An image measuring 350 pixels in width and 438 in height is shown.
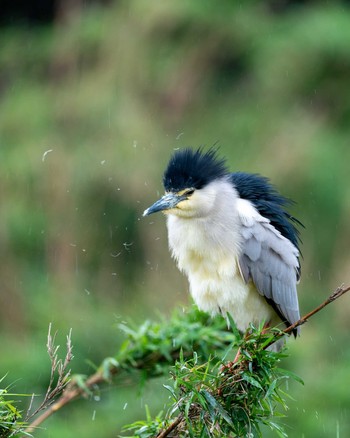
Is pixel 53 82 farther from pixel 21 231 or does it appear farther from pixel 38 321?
pixel 38 321

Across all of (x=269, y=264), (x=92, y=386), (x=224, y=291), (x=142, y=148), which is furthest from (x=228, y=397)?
(x=142, y=148)

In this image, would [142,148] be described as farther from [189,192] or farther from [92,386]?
[92,386]

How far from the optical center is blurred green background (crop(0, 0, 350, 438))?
661 centimetres

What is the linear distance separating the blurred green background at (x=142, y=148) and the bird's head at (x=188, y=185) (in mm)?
2736

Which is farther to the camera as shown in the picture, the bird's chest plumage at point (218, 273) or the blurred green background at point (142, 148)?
the blurred green background at point (142, 148)

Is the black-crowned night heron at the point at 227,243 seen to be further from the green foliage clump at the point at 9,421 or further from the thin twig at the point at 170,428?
the green foliage clump at the point at 9,421

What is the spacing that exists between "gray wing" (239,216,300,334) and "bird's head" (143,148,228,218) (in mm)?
169

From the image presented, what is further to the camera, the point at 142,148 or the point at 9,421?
the point at 142,148

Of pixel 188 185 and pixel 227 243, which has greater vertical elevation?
pixel 188 185

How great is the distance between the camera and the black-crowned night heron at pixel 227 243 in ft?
10.6

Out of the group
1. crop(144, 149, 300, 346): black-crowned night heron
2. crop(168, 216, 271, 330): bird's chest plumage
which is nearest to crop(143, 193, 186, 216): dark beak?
crop(144, 149, 300, 346): black-crowned night heron

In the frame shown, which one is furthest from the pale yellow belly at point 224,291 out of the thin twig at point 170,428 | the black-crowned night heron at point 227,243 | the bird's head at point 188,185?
the thin twig at point 170,428

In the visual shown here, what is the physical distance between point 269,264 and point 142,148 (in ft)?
12.8

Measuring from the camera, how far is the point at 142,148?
23.2 ft
